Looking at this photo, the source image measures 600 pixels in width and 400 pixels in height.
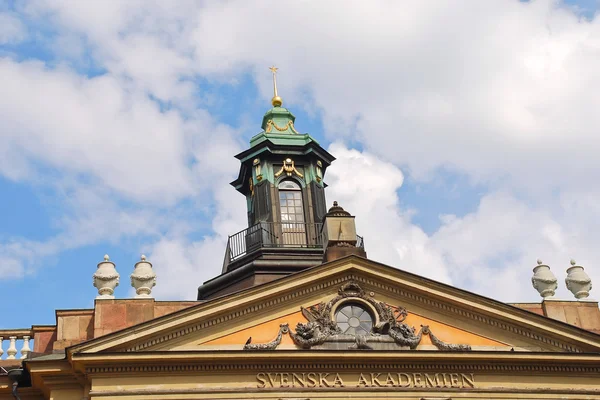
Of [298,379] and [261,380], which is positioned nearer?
[261,380]

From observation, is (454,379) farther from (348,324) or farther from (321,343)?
(321,343)

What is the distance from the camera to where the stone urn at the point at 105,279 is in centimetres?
2697

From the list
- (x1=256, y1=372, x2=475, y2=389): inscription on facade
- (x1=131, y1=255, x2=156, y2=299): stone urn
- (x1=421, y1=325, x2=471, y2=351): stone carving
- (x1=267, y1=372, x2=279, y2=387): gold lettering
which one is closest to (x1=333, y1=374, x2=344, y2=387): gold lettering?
(x1=256, y1=372, x2=475, y2=389): inscription on facade

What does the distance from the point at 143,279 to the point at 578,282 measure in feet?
39.6

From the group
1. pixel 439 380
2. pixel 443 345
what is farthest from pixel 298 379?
pixel 443 345

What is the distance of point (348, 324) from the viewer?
26.7 meters

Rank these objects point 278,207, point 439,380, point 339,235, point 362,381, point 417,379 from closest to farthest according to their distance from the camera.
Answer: point 362,381
point 417,379
point 439,380
point 339,235
point 278,207

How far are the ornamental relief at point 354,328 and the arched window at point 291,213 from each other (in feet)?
26.1

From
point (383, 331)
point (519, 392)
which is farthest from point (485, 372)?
point (383, 331)

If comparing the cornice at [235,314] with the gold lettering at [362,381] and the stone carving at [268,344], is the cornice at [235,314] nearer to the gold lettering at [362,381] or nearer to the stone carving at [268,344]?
the stone carving at [268,344]

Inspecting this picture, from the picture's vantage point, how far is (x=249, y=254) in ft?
112

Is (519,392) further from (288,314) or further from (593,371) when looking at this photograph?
(288,314)

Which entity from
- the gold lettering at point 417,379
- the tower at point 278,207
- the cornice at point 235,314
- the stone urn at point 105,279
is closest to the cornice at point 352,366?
the gold lettering at point 417,379

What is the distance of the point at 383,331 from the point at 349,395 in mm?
1997
